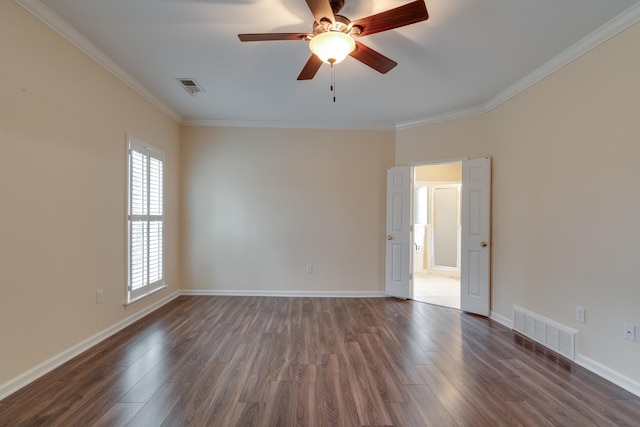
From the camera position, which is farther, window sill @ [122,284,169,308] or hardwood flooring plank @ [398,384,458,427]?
window sill @ [122,284,169,308]

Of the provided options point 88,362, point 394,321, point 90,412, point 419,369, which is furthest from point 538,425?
point 88,362

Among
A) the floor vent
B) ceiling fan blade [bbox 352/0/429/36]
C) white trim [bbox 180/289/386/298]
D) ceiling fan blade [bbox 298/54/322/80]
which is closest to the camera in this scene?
ceiling fan blade [bbox 352/0/429/36]

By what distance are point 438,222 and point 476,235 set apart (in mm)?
3001

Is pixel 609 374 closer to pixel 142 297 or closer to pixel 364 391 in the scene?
pixel 364 391

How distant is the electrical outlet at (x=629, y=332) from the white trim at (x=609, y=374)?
0.97 ft

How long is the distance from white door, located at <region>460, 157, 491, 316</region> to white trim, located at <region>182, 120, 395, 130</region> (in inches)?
59.5

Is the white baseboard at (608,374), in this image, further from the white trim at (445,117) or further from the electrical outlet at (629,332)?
the white trim at (445,117)

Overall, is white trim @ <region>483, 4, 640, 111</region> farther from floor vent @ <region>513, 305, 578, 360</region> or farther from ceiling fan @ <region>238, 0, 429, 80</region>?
floor vent @ <region>513, 305, 578, 360</region>

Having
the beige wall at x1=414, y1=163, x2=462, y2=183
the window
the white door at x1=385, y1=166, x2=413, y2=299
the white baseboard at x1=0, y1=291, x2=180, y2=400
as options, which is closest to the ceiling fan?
the window

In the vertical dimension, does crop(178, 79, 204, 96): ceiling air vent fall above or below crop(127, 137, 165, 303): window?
above

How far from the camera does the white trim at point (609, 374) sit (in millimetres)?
2096

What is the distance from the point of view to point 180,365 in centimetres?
242

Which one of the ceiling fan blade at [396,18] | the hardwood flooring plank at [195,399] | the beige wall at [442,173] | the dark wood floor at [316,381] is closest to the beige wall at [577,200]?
the dark wood floor at [316,381]

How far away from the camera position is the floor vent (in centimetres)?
259
